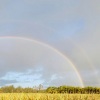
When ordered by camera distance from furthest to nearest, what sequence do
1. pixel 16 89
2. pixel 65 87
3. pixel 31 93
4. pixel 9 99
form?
1. pixel 65 87
2. pixel 16 89
3. pixel 31 93
4. pixel 9 99

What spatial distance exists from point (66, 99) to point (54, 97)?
95cm

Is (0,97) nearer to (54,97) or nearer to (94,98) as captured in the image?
(54,97)

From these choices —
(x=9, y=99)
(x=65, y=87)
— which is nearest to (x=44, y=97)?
(x=9, y=99)

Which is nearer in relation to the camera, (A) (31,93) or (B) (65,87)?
(A) (31,93)

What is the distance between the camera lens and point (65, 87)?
51375mm

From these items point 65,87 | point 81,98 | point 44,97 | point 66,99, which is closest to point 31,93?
point 44,97

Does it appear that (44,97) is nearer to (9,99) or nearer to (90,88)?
(9,99)

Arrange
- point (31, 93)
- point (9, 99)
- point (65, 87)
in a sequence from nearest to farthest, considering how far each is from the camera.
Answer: point (9, 99)
point (31, 93)
point (65, 87)

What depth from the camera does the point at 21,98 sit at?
15.6 meters

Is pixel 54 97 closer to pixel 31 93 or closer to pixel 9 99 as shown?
pixel 31 93

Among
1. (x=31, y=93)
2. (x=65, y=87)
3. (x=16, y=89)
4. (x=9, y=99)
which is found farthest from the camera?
(x=65, y=87)

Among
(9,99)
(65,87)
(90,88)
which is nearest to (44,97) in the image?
(9,99)

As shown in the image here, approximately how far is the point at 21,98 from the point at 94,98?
20.1 ft

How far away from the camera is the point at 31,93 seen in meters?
16.6
